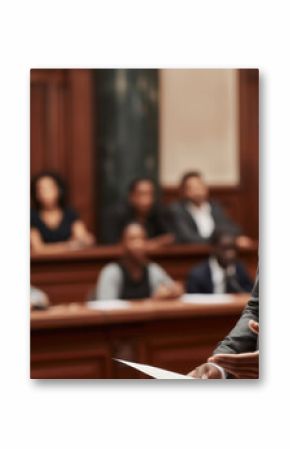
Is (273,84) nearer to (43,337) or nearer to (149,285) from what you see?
(149,285)

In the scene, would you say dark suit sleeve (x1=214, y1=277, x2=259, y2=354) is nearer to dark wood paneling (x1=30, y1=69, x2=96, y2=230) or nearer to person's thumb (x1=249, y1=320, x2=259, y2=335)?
person's thumb (x1=249, y1=320, x2=259, y2=335)

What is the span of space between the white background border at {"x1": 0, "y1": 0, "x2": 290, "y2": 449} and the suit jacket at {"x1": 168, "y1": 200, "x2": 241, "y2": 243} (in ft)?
0.42

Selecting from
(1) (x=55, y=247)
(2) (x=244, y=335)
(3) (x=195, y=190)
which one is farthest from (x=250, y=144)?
(1) (x=55, y=247)

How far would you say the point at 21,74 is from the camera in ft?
8.32

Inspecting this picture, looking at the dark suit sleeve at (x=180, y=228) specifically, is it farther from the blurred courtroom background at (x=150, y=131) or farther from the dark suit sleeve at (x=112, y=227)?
the dark suit sleeve at (x=112, y=227)

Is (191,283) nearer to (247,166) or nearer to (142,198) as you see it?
(142,198)

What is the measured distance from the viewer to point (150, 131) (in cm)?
258

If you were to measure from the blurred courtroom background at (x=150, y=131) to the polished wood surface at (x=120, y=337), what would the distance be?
0.90 feet

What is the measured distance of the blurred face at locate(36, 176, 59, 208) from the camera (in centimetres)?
250

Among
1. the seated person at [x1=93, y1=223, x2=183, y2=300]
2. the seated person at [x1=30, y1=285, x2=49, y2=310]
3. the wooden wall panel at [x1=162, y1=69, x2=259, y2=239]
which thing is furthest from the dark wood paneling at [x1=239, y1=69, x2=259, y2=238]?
the seated person at [x1=30, y1=285, x2=49, y2=310]

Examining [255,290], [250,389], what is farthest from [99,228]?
[250,389]

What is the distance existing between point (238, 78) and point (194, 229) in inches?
21.3

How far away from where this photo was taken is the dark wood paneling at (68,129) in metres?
2.52
